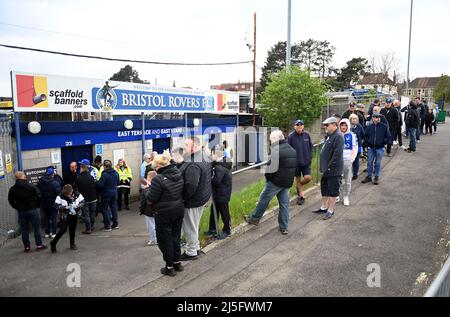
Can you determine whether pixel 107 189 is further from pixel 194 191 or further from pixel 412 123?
pixel 412 123

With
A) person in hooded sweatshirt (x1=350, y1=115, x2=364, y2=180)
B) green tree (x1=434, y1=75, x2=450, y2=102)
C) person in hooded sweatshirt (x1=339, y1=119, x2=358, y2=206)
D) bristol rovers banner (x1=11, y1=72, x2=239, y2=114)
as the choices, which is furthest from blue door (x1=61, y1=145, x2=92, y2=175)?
green tree (x1=434, y1=75, x2=450, y2=102)

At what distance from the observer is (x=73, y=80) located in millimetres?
10453

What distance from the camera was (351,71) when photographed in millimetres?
46312

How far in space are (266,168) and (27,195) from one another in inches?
194

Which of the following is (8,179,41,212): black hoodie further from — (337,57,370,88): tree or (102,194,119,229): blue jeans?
(337,57,370,88): tree

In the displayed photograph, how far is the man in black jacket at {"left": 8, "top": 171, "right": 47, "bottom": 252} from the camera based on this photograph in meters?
7.25

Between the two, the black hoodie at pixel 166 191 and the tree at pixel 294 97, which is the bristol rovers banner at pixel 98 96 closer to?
the tree at pixel 294 97

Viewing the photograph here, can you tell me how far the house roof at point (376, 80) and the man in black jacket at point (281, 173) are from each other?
49033mm

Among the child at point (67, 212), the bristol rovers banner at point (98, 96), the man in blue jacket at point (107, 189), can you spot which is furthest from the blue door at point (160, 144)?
the child at point (67, 212)

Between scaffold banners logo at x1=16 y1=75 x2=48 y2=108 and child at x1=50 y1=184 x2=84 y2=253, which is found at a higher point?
scaffold banners logo at x1=16 y1=75 x2=48 y2=108

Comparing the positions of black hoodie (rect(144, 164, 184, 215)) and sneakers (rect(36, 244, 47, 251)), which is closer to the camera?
black hoodie (rect(144, 164, 184, 215))

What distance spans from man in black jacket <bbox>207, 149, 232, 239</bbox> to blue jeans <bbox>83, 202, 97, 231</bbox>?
4.36 m
